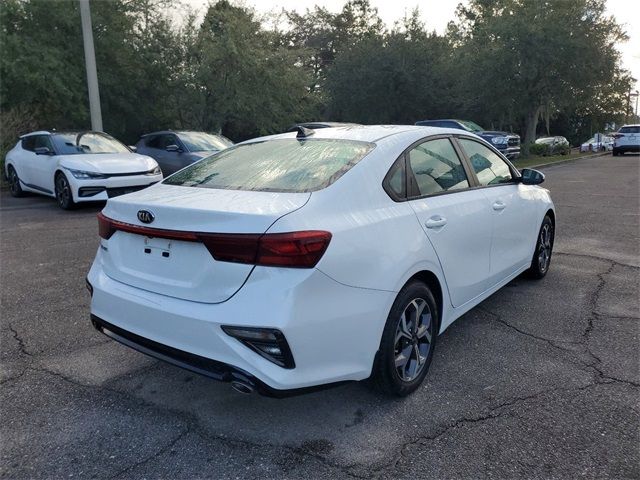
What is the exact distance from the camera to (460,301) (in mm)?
3623

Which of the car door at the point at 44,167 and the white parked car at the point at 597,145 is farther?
the white parked car at the point at 597,145

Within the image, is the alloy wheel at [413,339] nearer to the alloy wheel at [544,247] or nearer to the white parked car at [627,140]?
the alloy wheel at [544,247]

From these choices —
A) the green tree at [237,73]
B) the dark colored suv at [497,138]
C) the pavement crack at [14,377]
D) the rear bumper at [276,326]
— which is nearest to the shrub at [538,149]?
the dark colored suv at [497,138]

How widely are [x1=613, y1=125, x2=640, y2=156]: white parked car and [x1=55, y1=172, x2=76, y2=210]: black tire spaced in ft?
96.2

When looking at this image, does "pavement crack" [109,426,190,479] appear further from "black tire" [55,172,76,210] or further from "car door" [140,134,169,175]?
"car door" [140,134,169,175]

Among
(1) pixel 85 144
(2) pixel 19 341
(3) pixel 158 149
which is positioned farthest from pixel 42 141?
(2) pixel 19 341

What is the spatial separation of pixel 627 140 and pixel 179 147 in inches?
1053

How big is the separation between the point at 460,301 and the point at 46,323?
10.6 ft

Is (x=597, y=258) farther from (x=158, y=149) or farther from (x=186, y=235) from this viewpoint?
(x=158, y=149)

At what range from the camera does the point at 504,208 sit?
418 cm

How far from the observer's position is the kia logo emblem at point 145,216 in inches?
109

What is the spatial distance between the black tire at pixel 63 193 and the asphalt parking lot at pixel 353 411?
17.4ft

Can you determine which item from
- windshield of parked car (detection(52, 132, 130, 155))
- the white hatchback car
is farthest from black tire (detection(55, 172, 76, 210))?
the white hatchback car

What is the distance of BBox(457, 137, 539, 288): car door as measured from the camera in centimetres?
405
